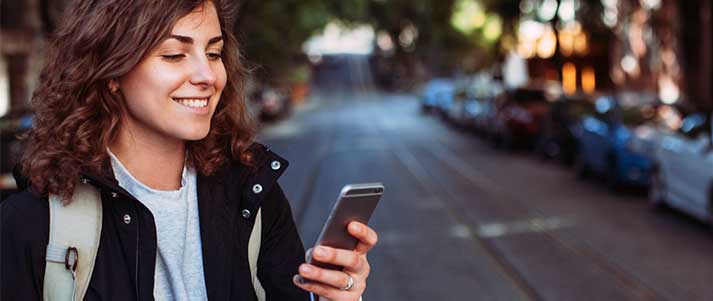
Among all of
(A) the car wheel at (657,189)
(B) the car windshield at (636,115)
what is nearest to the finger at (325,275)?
(A) the car wheel at (657,189)

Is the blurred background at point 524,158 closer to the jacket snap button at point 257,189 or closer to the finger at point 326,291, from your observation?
the jacket snap button at point 257,189

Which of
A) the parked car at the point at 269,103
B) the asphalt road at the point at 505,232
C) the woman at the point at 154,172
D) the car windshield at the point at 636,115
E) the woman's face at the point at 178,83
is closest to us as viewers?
the woman at the point at 154,172

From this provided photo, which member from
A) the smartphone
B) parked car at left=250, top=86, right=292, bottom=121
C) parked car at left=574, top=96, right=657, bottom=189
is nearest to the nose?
the smartphone

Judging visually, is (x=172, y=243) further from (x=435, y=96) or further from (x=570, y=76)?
(x=435, y=96)

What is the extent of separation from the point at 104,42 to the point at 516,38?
120 feet

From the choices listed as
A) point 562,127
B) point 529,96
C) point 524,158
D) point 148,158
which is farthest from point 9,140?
point 529,96

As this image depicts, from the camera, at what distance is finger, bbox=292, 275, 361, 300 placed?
7.52 feet

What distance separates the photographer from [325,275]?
2248 mm

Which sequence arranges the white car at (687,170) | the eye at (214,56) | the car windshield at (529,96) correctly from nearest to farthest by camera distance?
1. the eye at (214,56)
2. the white car at (687,170)
3. the car windshield at (529,96)

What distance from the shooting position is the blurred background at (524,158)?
954cm

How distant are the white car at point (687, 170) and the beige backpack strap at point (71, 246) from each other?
1000 centimetres

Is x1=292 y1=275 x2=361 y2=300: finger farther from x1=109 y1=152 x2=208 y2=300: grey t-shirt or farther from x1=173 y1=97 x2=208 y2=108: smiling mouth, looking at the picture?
x1=173 y1=97 x2=208 y2=108: smiling mouth

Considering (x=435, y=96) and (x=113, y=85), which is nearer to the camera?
(x=113, y=85)

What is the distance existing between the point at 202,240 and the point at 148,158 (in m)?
0.23
